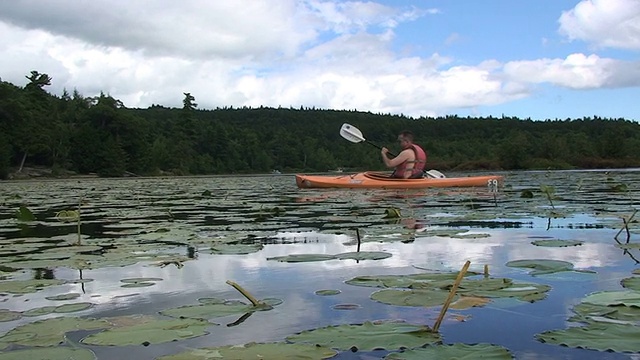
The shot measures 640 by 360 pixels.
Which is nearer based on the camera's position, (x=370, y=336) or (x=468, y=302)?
(x=370, y=336)

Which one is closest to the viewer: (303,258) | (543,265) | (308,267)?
(543,265)

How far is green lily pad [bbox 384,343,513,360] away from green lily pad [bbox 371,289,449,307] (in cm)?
53

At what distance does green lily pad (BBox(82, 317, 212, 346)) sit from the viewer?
63.7 inches

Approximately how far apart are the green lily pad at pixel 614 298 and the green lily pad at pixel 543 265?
545 mm

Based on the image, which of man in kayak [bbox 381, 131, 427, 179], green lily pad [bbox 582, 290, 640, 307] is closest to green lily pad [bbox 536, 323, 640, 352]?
green lily pad [bbox 582, 290, 640, 307]

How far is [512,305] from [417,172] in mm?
10483

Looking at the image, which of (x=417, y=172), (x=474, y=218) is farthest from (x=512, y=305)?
(x=417, y=172)

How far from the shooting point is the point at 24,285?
8.25 ft

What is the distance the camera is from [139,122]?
192 ft

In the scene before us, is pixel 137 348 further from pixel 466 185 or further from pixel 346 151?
pixel 346 151

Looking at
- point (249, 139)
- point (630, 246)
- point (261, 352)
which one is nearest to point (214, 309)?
point (261, 352)

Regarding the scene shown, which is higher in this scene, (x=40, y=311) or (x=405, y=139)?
(x=405, y=139)

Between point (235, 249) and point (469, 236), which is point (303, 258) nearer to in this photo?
point (235, 249)

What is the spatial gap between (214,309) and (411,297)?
2.24ft
